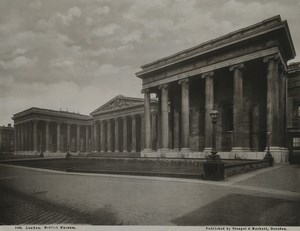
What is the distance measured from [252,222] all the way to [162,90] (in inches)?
1068

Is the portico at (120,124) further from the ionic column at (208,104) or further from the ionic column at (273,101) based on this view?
the ionic column at (273,101)

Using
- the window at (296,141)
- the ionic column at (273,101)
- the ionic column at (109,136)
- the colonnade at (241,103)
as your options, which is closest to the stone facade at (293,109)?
the window at (296,141)

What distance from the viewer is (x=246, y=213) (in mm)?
6273

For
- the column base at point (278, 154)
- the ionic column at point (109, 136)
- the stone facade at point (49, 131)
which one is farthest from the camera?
the stone facade at point (49, 131)

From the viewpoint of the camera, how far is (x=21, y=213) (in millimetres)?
6945

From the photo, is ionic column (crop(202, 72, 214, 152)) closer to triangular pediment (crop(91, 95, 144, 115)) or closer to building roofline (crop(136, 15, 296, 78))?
building roofline (crop(136, 15, 296, 78))

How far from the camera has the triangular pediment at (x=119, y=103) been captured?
54.2 metres

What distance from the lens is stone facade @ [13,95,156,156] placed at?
5550 cm

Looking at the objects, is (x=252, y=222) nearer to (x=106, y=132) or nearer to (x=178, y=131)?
(x=178, y=131)

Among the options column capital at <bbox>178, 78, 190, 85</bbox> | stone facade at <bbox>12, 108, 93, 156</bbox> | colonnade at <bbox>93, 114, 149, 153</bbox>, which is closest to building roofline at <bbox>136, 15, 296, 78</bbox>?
column capital at <bbox>178, 78, 190, 85</bbox>

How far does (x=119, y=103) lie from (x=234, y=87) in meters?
35.8

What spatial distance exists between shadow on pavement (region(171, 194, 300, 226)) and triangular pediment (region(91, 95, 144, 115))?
45591 millimetres

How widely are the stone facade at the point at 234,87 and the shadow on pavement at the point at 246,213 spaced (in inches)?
649

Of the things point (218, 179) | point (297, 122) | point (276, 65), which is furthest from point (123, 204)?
point (297, 122)
